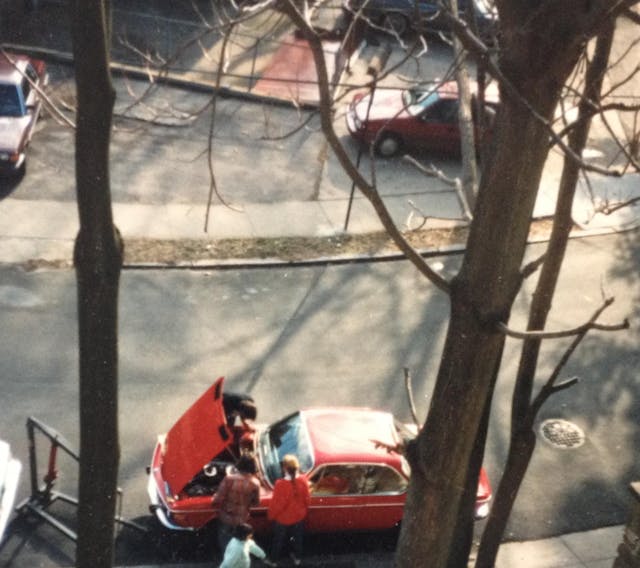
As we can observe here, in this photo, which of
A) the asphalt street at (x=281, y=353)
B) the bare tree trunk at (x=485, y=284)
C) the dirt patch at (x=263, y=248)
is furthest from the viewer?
the dirt patch at (x=263, y=248)

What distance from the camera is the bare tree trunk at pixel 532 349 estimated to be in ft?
29.1

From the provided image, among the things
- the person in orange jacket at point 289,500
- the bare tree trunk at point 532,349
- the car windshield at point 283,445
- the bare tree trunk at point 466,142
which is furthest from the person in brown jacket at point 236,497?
the bare tree trunk at point 466,142

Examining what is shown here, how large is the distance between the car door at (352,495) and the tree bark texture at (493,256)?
12.8ft

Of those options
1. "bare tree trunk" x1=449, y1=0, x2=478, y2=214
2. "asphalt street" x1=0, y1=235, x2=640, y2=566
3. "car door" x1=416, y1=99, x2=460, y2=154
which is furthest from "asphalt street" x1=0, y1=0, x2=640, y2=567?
"bare tree trunk" x1=449, y1=0, x2=478, y2=214

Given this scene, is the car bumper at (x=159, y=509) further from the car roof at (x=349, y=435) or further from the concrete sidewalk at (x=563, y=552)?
the concrete sidewalk at (x=563, y=552)

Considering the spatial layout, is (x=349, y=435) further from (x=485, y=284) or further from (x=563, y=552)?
(x=485, y=284)

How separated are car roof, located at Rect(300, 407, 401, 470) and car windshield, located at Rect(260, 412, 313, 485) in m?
0.08

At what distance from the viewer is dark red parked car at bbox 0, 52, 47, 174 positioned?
1747cm

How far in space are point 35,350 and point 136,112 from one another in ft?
24.9

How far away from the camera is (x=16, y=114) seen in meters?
18.2

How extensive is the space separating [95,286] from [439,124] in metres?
13.6

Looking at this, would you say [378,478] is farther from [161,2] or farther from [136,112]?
[161,2]

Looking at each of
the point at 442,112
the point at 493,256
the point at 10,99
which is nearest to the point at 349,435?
the point at 493,256

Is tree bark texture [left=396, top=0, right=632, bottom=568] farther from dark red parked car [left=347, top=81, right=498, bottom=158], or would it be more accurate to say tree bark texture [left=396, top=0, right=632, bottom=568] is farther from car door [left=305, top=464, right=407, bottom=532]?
dark red parked car [left=347, top=81, right=498, bottom=158]
